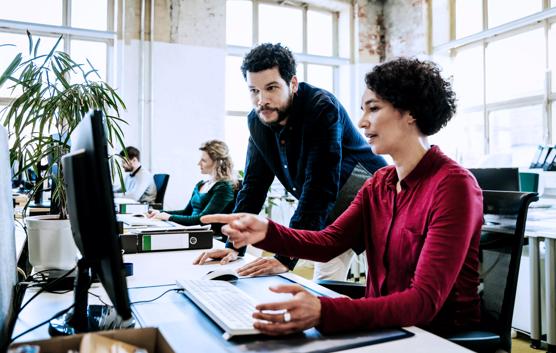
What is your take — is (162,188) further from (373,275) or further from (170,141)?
(373,275)

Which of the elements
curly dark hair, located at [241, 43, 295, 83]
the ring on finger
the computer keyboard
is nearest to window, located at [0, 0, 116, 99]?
curly dark hair, located at [241, 43, 295, 83]

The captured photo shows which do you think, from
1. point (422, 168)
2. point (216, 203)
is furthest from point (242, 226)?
point (216, 203)

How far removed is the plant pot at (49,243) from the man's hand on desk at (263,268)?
1.58ft

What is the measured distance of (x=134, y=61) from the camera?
544cm

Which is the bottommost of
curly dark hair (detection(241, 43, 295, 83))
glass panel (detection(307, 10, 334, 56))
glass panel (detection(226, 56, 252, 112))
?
curly dark hair (detection(241, 43, 295, 83))

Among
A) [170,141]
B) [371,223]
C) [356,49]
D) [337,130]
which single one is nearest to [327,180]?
[337,130]

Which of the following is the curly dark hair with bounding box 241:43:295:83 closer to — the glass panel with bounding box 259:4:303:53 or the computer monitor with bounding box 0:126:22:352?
the computer monitor with bounding box 0:126:22:352

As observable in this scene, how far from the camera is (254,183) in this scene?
78.3 inches

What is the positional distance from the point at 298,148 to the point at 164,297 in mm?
960

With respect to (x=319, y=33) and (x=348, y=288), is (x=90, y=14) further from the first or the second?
(x=348, y=288)

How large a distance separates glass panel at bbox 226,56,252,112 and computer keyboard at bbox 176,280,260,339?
5209 mm

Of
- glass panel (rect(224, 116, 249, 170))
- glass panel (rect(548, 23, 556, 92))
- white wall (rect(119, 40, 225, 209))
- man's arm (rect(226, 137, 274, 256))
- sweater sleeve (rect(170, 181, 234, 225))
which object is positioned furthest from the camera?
glass panel (rect(224, 116, 249, 170))

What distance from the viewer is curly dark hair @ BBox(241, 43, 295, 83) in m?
1.75

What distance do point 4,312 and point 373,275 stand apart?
34.4 inches
